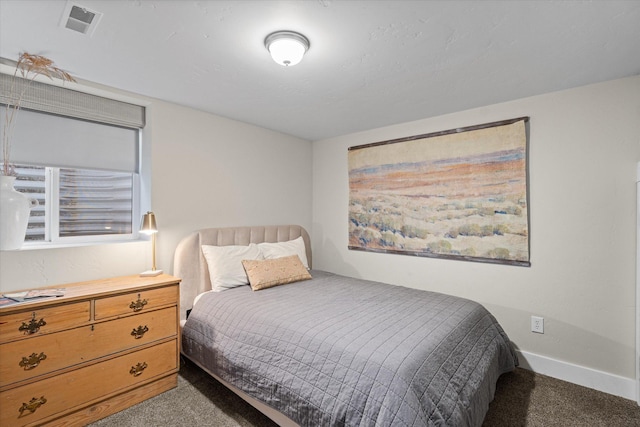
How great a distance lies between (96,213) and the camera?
2.56 m

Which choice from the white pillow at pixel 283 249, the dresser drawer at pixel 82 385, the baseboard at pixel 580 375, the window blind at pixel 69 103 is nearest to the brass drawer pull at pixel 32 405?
the dresser drawer at pixel 82 385

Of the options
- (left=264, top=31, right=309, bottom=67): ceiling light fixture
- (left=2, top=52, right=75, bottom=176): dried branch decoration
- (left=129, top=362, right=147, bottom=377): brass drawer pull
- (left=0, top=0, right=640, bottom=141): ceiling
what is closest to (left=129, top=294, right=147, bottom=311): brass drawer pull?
(left=129, top=362, right=147, bottom=377): brass drawer pull

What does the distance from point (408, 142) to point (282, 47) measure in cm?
199

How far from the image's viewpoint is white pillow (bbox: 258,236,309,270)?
3.13 meters

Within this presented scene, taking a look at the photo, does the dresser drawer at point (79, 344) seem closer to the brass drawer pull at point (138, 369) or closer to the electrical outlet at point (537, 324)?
the brass drawer pull at point (138, 369)

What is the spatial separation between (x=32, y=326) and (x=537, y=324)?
11.8 feet

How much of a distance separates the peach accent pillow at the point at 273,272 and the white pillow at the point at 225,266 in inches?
3.0

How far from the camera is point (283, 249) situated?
324 centimetres

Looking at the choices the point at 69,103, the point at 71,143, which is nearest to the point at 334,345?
the point at 71,143

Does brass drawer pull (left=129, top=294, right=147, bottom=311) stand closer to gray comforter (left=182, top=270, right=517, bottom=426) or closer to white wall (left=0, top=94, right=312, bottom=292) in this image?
gray comforter (left=182, top=270, right=517, bottom=426)

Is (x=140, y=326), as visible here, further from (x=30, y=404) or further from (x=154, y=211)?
(x=154, y=211)

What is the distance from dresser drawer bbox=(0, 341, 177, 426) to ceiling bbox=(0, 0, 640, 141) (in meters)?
1.99

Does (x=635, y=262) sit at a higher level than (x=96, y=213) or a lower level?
lower

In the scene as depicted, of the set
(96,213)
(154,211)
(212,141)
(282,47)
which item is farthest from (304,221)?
(282,47)
